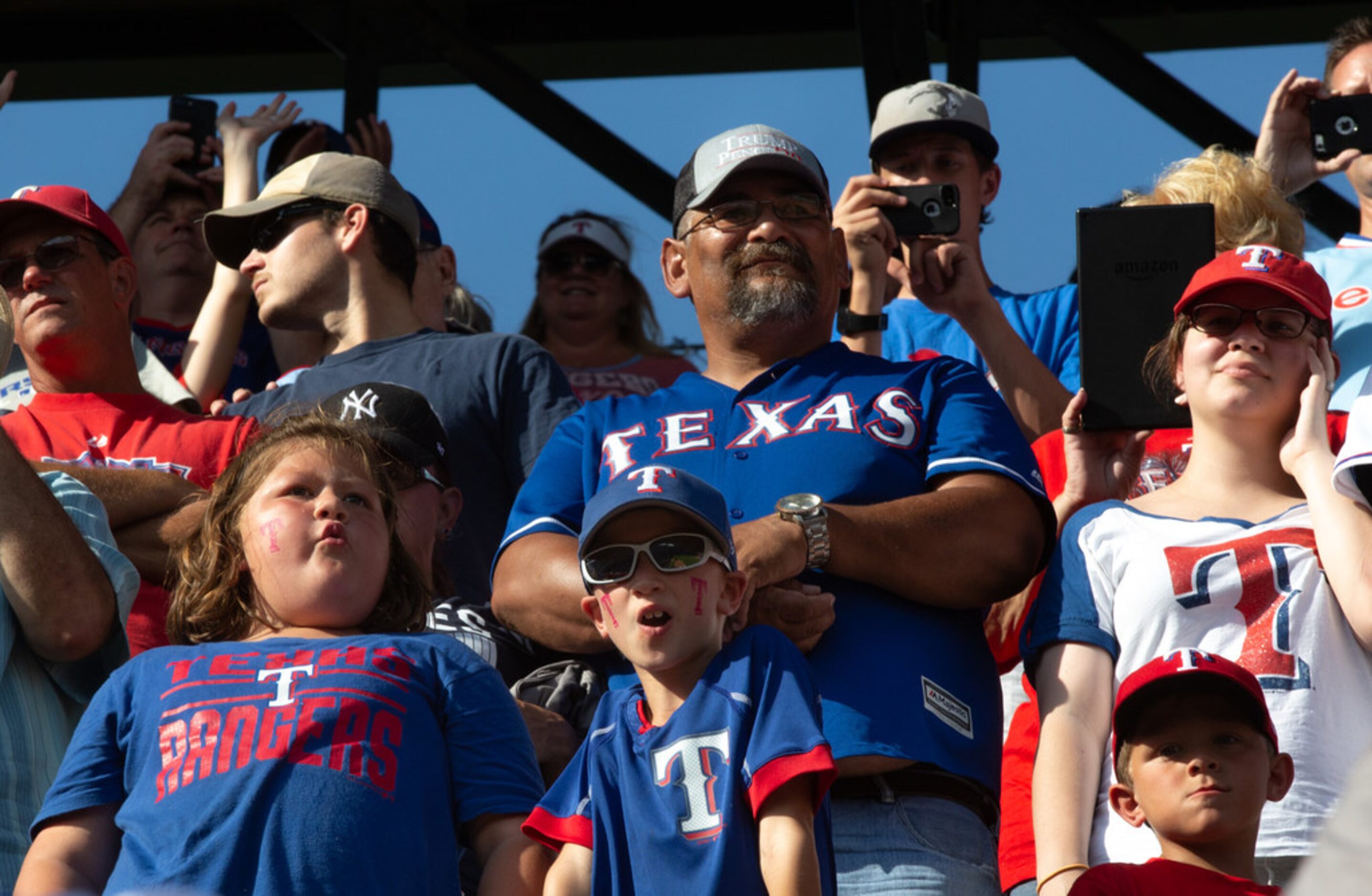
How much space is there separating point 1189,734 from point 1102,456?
96 cm

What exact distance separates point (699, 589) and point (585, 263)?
3.30 meters

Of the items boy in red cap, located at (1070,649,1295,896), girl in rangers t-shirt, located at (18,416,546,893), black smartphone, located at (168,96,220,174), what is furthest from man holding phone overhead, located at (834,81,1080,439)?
black smartphone, located at (168,96,220,174)

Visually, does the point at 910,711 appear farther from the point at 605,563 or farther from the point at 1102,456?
the point at 1102,456

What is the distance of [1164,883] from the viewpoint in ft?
9.66

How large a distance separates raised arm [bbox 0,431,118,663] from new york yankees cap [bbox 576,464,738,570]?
37.5 inches

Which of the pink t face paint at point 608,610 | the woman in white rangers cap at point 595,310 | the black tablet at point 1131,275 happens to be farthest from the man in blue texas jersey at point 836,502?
the woman in white rangers cap at point 595,310

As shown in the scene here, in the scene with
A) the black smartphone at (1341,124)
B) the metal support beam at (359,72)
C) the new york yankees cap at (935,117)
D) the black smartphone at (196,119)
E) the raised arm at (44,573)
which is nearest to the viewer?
the raised arm at (44,573)

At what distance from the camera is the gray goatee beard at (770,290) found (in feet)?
12.7

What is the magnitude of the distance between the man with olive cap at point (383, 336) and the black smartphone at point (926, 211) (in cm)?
87

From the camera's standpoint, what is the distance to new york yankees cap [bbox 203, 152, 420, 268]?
5.00 meters

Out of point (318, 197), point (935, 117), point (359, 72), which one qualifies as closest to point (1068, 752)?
point (935, 117)

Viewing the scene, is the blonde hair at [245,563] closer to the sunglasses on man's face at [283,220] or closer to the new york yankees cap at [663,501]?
the new york yankees cap at [663,501]

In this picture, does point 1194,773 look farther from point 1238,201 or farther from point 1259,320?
point 1238,201

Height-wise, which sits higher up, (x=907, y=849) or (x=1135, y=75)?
(x=1135, y=75)
